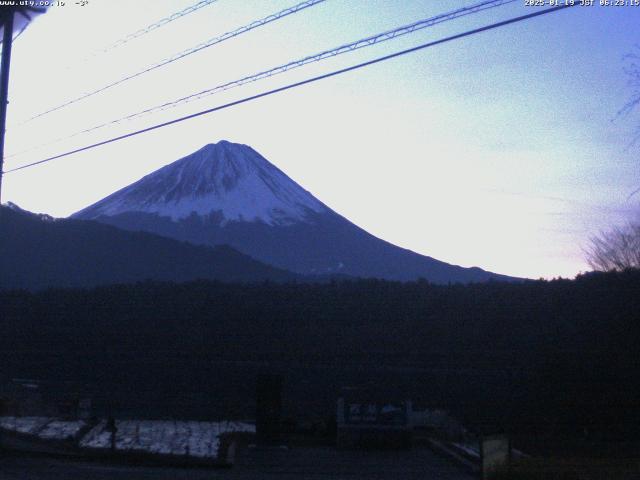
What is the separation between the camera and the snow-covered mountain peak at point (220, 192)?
101875 mm

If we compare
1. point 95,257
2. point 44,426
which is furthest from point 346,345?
point 95,257

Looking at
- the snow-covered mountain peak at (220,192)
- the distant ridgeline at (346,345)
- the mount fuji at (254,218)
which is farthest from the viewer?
the snow-covered mountain peak at (220,192)

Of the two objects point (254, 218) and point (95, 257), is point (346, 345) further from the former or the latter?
point (254, 218)

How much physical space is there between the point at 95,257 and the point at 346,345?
33.4 m

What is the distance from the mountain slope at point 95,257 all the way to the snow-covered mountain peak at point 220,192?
26.1 m

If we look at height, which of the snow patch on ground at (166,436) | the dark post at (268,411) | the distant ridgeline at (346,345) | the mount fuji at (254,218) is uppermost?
the mount fuji at (254,218)

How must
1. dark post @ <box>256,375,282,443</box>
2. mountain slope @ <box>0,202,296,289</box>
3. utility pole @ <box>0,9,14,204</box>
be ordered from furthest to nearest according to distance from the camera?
mountain slope @ <box>0,202,296,289</box> < dark post @ <box>256,375,282,443</box> < utility pole @ <box>0,9,14,204</box>

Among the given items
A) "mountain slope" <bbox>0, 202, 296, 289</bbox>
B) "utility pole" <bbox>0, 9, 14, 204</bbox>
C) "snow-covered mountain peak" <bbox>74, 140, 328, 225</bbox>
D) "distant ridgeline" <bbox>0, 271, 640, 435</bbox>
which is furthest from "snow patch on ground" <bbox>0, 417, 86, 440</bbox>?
"snow-covered mountain peak" <bbox>74, 140, 328, 225</bbox>

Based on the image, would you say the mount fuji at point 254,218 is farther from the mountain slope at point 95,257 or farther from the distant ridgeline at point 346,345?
the distant ridgeline at point 346,345

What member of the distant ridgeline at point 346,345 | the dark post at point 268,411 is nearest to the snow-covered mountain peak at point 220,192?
the distant ridgeline at point 346,345

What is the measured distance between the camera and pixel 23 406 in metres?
26.2

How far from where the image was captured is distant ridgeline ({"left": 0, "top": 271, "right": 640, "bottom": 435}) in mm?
32344

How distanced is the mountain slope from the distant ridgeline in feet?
65.0

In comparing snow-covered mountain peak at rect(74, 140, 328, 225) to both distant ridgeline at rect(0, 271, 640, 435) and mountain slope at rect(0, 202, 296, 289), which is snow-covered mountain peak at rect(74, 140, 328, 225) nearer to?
mountain slope at rect(0, 202, 296, 289)
